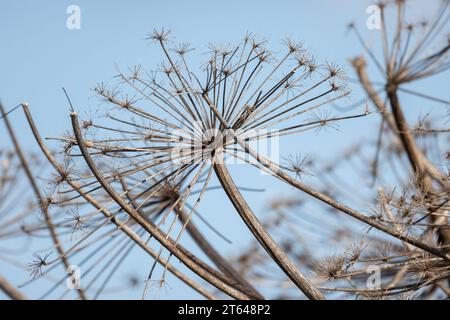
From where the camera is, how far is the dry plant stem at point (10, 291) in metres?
7.06

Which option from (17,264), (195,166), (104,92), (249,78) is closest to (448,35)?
(249,78)

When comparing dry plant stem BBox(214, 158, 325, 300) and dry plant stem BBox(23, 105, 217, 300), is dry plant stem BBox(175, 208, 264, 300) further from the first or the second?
dry plant stem BBox(214, 158, 325, 300)

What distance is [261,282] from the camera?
10.5m

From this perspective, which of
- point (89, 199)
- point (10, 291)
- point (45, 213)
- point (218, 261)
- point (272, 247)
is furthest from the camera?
point (218, 261)

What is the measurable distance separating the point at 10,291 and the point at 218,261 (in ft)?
7.51

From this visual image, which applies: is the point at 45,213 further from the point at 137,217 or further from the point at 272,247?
the point at 272,247

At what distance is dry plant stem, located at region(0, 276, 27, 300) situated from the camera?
706cm

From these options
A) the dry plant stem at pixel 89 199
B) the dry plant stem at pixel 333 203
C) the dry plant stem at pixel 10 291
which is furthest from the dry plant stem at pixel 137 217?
the dry plant stem at pixel 10 291

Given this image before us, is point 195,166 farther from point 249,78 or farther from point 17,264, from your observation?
point 17,264

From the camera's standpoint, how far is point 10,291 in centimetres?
710

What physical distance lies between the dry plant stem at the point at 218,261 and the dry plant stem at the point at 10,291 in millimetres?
1913

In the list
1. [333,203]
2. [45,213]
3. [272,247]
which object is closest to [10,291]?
[45,213]
